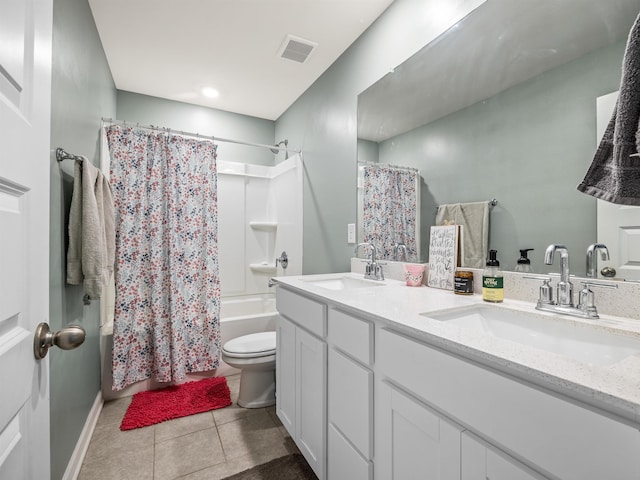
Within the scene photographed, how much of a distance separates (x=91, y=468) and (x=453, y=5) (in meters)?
2.78

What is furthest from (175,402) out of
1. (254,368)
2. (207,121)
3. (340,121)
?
(207,121)

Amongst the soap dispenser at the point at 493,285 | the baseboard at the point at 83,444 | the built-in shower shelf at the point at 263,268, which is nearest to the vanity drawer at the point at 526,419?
the soap dispenser at the point at 493,285

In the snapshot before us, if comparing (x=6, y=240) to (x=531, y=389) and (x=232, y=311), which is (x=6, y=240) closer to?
(x=531, y=389)

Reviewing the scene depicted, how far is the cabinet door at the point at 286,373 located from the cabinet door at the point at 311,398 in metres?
0.05

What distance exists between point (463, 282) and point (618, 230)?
498mm

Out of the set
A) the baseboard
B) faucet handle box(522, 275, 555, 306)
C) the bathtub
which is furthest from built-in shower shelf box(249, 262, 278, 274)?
faucet handle box(522, 275, 555, 306)

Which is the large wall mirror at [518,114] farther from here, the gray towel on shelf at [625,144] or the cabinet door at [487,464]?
the cabinet door at [487,464]

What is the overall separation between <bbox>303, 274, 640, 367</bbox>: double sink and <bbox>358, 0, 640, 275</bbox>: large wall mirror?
232mm

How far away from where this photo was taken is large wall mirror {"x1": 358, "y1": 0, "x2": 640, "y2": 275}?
37.7 inches

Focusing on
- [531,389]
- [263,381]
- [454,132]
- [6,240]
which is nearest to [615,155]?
[531,389]

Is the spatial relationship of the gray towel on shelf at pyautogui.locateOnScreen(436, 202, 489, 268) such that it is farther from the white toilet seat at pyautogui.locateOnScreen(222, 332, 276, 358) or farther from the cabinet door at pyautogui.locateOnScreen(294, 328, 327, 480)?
the white toilet seat at pyautogui.locateOnScreen(222, 332, 276, 358)

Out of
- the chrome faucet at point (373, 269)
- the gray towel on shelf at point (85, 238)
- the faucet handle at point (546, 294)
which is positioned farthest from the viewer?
the chrome faucet at point (373, 269)

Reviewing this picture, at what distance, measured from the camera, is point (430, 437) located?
754 mm

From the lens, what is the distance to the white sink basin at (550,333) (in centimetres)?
75
